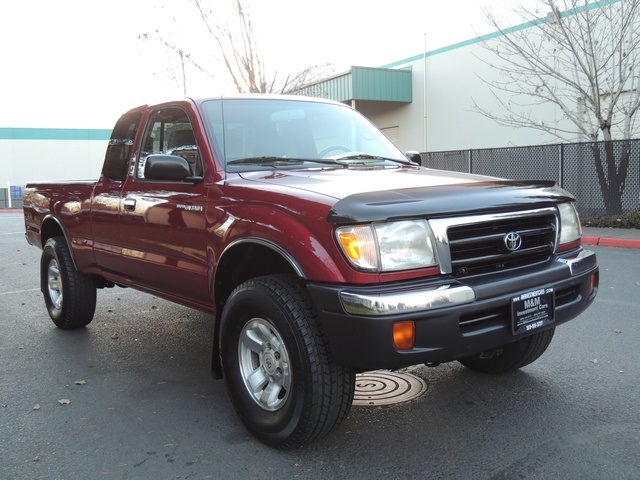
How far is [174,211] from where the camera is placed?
392cm

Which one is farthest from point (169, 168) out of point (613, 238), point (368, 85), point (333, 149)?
point (368, 85)

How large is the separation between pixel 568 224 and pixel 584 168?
39.6 feet

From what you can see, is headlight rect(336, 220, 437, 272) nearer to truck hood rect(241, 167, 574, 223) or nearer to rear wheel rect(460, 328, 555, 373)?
truck hood rect(241, 167, 574, 223)

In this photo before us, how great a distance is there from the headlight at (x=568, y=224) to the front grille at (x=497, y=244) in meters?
0.15

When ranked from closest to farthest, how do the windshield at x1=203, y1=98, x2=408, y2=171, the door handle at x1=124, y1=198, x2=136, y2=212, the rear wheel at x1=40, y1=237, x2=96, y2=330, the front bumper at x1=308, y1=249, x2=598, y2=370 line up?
the front bumper at x1=308, y1=249, x2=598, y2=370 → the windshield at x1=203, y1=98, x2=408, y2=171 → the door handle at x1=124, y1=198, x2=136, y2=212 → the rear wheel at x1=40, y1=237, x2=96, y2=330

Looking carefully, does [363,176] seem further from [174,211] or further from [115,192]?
[115,192]

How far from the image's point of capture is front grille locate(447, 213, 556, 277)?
2.92 metres

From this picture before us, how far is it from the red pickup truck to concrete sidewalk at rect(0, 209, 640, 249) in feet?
26.2

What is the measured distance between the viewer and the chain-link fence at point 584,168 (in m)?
13.6

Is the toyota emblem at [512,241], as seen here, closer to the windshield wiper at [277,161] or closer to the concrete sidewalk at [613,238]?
the windshield wiper at [277,161]

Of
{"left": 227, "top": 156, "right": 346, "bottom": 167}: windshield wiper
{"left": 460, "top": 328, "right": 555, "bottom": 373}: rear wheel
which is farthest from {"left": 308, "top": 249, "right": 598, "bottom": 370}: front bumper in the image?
{"left": 227, "top": 156, "right": 346, "bottom": 167}: windshield wiper

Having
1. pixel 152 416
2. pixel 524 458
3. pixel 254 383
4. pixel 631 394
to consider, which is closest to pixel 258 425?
pixel 254 383

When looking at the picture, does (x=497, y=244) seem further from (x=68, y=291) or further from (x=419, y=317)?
(x=68, y=291)

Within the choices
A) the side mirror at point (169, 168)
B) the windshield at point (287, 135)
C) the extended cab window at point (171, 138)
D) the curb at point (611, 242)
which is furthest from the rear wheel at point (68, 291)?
the curb at point (611, 242)
